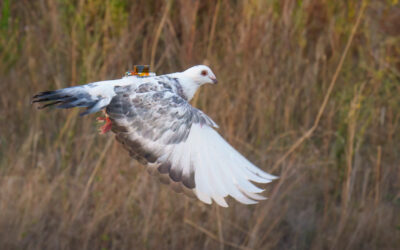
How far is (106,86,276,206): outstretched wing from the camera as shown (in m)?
3.01

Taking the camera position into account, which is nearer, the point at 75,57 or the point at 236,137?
the point at 236,137

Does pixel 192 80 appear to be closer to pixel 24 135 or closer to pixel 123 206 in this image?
pixel 123 206

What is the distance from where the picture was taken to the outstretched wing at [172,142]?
9.89ft

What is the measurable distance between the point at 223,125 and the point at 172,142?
157cm

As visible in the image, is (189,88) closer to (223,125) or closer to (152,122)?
(152,122)

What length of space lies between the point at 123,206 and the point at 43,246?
51 centimetres

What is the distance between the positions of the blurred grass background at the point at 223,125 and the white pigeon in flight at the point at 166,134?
1084 millimetres

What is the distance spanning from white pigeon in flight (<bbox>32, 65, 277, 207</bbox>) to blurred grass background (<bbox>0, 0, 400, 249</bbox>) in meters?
1.08

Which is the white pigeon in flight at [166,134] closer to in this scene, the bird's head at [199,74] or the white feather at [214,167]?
the white feather at [214,167]

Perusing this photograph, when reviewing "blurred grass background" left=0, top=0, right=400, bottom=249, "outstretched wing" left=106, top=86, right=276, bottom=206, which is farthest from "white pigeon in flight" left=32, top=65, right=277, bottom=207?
"blurred grass background" left=0, top=0, right=400, bottom=249

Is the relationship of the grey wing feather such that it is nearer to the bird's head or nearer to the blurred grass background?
the bird's head

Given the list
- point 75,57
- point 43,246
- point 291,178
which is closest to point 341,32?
point 291,178

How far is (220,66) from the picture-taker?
5.10 meters

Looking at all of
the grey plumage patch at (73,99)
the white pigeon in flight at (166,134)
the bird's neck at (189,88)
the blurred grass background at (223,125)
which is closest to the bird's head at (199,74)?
the bird's neck at (189,88)
